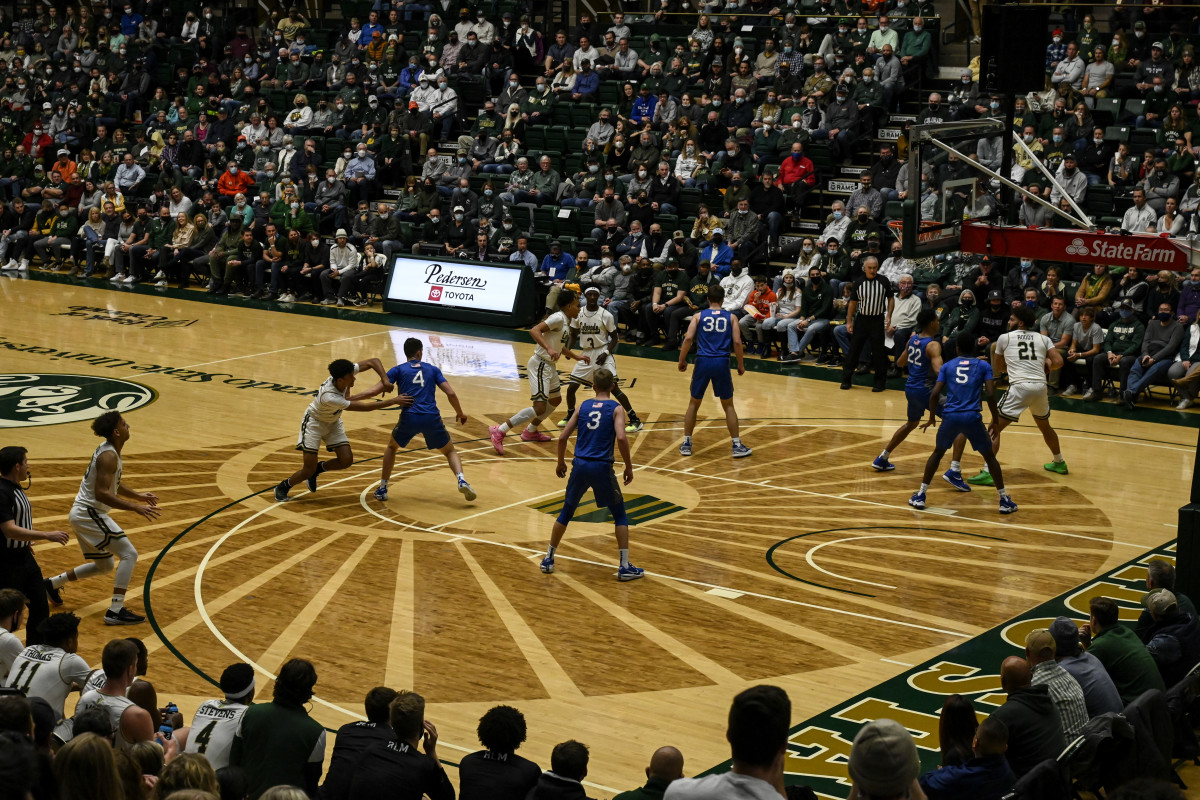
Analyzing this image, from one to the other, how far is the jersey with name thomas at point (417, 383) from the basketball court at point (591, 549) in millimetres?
A: 1024

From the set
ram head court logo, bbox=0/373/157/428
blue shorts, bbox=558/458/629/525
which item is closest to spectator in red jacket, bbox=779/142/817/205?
ram head court logo, bbox=0/373/157/428

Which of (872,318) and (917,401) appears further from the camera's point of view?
(872,318)

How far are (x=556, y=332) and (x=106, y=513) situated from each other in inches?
254

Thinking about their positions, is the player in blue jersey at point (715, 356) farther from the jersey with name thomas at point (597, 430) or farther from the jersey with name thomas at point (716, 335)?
the jersey with name thomas at point (597, 430)

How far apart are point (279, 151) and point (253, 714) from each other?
24186mm

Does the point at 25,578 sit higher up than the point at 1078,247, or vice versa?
the point at 1078,247

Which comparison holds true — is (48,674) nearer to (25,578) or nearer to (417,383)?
(25,578)

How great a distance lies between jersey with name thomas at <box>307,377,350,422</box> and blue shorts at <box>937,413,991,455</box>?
5.76m

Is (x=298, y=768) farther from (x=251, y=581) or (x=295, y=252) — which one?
(x=295, y=252)

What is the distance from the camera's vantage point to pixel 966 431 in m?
13.5

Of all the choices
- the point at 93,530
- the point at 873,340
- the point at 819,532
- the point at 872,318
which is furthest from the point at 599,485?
the point at 873,340

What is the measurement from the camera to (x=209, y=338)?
2247cm

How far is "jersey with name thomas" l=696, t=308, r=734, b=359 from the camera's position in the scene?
50.8 feet

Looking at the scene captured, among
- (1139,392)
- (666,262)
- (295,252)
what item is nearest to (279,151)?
(295,252)
